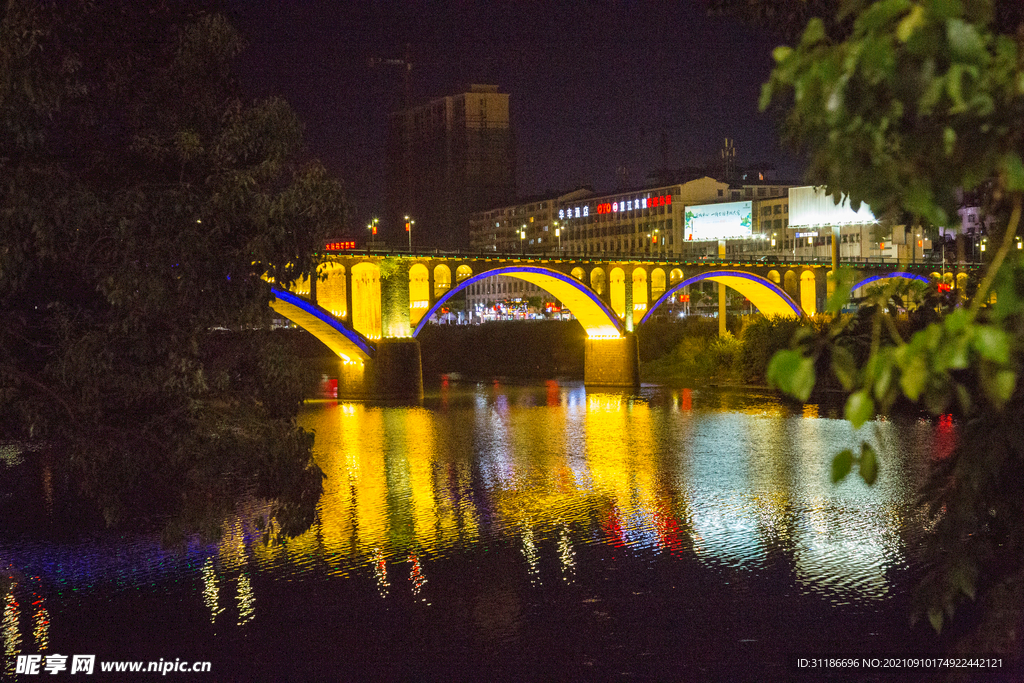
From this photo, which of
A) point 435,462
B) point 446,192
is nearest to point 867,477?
point 435,462

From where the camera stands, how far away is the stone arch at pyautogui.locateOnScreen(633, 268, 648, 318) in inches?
2366

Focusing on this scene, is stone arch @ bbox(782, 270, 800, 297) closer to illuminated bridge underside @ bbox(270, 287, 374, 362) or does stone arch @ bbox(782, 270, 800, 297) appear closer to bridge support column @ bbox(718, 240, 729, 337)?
bridge support column @ bbox(718, 240, 729, 337)

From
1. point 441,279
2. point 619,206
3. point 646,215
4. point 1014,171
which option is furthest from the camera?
point 619,206

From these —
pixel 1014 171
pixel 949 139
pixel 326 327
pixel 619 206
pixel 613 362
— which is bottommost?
pixel 613 362

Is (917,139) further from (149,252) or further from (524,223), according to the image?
(524,223)

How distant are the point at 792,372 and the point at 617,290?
2214 inches

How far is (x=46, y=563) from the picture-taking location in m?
17.0

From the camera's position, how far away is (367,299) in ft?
166

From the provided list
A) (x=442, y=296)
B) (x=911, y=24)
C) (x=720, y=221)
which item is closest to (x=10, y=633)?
(x=911, y=24)

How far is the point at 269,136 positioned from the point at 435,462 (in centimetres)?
1833

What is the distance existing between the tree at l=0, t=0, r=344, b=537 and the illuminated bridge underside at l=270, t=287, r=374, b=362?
1370 inches

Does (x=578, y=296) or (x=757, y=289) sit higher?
(x=757, y=289)

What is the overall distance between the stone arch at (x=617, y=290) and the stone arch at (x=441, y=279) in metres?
10.0

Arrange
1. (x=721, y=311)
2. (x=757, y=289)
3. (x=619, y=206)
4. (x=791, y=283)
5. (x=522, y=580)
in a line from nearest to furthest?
(x=522, y=580), (x=721, y=311), (x=791, y=283), (x=757, y=289), (x=619, y=206)
